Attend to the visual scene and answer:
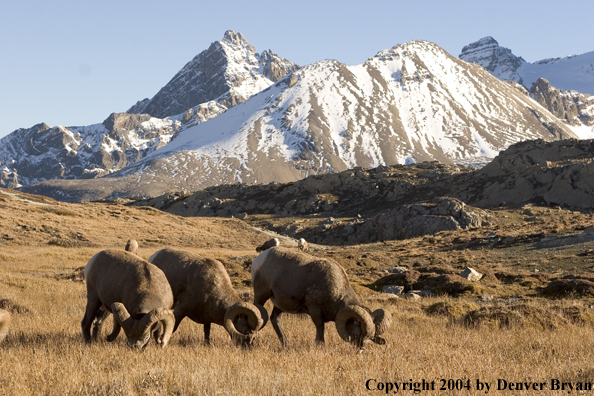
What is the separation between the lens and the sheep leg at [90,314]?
1160 cm

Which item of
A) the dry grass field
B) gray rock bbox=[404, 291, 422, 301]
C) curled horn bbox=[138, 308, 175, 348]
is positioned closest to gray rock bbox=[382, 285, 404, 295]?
gray rock bbox=[404, 291, 422, 301]

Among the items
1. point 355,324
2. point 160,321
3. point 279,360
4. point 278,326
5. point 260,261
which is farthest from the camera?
point 260,261

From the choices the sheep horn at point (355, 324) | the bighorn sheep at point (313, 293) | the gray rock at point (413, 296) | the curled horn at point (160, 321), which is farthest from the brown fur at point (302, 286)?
the gray rock at point (413, 296)

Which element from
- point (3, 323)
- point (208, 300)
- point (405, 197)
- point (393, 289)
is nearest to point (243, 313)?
point (208, 300)

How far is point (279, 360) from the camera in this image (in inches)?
385

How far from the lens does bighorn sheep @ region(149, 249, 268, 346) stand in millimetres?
10820

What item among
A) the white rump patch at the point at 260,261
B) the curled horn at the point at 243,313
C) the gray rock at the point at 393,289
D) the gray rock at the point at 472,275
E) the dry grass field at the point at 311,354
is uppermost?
the white rump patch at the point at 260,261

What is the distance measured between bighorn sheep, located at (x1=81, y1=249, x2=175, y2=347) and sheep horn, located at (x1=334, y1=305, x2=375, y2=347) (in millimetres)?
3520

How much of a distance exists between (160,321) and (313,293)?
357 centimetres

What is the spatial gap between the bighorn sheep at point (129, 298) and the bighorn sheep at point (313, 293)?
258 cm

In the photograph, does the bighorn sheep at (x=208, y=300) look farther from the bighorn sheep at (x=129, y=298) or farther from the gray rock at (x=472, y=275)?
the gray rock at (x=472, y=275)

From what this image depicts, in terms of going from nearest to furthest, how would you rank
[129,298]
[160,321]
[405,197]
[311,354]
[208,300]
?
[160,321], [311,354], [129,298], [208,300], [405,197]

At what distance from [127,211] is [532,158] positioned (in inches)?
3275

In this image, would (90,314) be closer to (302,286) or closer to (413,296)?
(302,286)
